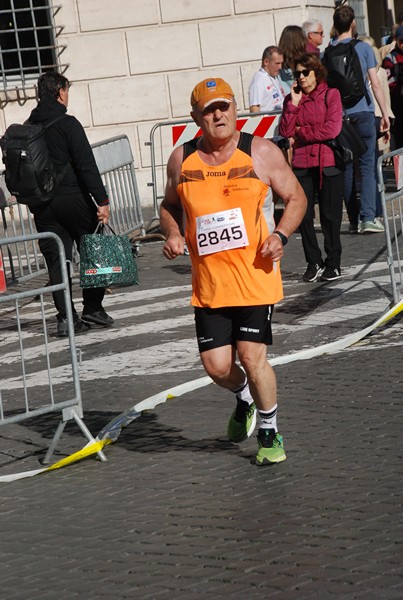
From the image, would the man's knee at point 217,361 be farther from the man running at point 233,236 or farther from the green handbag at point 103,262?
the green handbag at point 103,262

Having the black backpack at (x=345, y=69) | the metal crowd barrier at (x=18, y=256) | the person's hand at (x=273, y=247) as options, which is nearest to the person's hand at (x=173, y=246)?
the person's hand at (x=273, y=247)

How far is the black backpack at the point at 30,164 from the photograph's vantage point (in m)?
10.3

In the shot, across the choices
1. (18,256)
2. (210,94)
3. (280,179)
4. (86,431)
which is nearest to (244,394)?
(86,431)

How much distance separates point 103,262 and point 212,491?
4.39 meters

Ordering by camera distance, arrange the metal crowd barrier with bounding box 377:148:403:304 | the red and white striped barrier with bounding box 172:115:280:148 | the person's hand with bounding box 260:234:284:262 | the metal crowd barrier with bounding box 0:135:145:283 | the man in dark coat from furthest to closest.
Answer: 1. the red and white striped barrier with bounding box 172:115:280:148
2. the metal crowd barrier with bounding box 0:135:145:283
3. the man in dark coat
4. the metal crowd barrier with bounding box 377:148:403:304
5. the person's hand with bounding box 260:234:284:262

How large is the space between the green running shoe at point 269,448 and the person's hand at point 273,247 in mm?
854

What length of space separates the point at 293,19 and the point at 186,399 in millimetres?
11076

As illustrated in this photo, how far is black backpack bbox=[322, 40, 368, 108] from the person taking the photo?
13391 millimetres

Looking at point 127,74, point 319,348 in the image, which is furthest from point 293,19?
point 319,348

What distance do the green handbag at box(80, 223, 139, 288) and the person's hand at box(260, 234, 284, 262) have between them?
4007mm

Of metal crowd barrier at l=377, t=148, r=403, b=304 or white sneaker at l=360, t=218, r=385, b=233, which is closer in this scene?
metal crowd barrier at l=377, t=148, r=403, b=304

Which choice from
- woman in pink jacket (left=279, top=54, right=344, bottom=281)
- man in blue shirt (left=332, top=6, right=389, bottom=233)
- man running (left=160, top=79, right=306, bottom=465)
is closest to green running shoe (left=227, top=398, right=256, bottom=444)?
man running (left=160, top=79, right=306, bottom=465)

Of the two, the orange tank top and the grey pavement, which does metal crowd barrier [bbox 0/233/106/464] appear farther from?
the orange tank top

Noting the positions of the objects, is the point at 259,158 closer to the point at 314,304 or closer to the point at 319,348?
the point at 319,348
